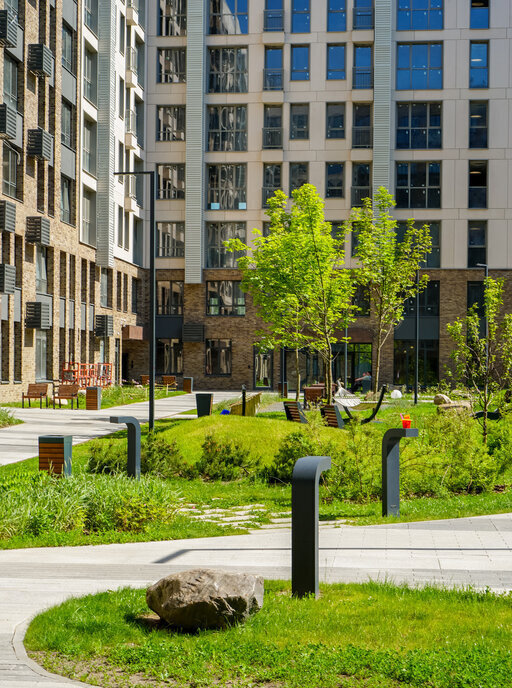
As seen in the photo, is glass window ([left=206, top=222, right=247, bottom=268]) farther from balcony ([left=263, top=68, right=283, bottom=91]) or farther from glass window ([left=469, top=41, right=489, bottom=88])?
glass window ([left=469, top=41, right=489, bottom=88])

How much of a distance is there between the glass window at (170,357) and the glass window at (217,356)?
7.37 feet

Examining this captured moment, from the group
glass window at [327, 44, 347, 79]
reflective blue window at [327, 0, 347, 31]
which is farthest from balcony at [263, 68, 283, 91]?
reflective blue window at [327, 0, 347, 31]

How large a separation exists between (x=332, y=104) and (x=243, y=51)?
284 inches

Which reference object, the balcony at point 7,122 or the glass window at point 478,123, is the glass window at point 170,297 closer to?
the glass window at point 478,123

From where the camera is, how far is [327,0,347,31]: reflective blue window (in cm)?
5769

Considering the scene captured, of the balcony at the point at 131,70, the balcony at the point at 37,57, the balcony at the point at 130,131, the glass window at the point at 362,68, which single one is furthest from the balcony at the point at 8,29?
the glass window at the point at 362,68

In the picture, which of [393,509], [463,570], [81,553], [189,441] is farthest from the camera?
[189,441]

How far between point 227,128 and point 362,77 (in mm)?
9762

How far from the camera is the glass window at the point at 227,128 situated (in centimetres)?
5850

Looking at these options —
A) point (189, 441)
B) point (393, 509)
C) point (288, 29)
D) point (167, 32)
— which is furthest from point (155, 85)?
point (393, 509)

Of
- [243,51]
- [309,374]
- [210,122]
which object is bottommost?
[309,374]

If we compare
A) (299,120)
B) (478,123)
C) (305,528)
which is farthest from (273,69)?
(305,528)

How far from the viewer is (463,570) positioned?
7945 millimetres

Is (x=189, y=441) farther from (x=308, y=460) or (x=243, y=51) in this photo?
(x=243, y=51)
